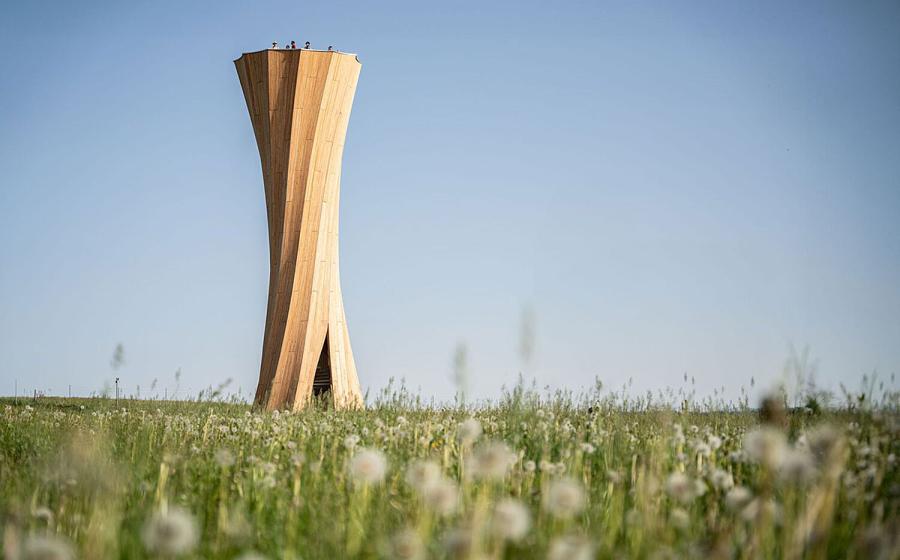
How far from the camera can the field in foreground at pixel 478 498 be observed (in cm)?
198

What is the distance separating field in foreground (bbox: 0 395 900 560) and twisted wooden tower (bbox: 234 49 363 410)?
191 inches

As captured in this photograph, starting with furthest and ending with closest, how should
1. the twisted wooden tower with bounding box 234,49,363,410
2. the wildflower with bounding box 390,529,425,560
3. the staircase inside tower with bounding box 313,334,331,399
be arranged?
the staircase inside tower with bounding box 313,334,331,399 < the twisted wooden tower with bounding box 234,49,363,410 < the wildflower with bounding box 390,529,425,560

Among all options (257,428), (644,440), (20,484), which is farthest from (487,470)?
(257,428)

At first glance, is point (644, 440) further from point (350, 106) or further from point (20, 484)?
point (350, 106)

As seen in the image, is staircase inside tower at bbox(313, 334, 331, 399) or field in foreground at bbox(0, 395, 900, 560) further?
staircase inside tower at bbox(313, 334, 331, 399)

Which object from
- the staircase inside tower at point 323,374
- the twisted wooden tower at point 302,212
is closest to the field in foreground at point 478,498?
the twisted wooden tower at point 302,212

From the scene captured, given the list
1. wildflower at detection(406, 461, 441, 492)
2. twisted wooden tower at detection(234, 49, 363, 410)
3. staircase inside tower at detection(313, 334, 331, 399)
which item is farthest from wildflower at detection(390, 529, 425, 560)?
staircase inside tower at detection(313, 334, 331, 399)

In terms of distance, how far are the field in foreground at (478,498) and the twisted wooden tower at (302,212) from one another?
15.9ft

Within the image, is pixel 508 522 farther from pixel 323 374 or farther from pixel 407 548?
pixel 323 374

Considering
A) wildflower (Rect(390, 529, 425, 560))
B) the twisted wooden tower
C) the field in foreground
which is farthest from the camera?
the twisted wooden tower

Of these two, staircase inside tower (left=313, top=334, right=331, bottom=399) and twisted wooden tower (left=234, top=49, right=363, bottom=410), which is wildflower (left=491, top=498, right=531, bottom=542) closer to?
twisted wooden tower (left=234, top=49, right=363, bottom=410)

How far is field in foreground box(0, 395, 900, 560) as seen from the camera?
1.98 m

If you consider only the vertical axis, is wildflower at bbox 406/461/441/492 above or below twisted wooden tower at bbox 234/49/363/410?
below

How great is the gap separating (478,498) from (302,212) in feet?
28.1
